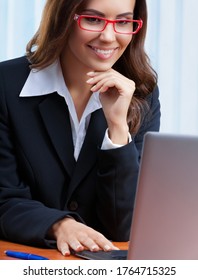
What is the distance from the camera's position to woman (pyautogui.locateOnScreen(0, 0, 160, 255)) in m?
1.72

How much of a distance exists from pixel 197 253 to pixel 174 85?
2199mm

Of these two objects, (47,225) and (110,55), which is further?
(110,55)

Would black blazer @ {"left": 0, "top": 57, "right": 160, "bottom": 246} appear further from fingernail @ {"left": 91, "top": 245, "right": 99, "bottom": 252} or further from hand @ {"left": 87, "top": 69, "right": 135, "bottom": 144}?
fingernail @ {"left": 91, "top": 245, "right": 99, "bottom": 252}

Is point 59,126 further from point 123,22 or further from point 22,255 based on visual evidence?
point 22,255

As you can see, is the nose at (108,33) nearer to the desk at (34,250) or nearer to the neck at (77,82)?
the neck at (77,82)

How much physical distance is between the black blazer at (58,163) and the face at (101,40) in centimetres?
15

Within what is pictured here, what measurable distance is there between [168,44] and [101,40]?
4.54 feet

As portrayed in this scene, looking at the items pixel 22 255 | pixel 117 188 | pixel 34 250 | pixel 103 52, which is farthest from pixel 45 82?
pixel 22 255

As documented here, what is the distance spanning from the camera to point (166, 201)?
993 millimetres

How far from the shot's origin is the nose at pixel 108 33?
5.85ft

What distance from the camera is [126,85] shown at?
1.81m
